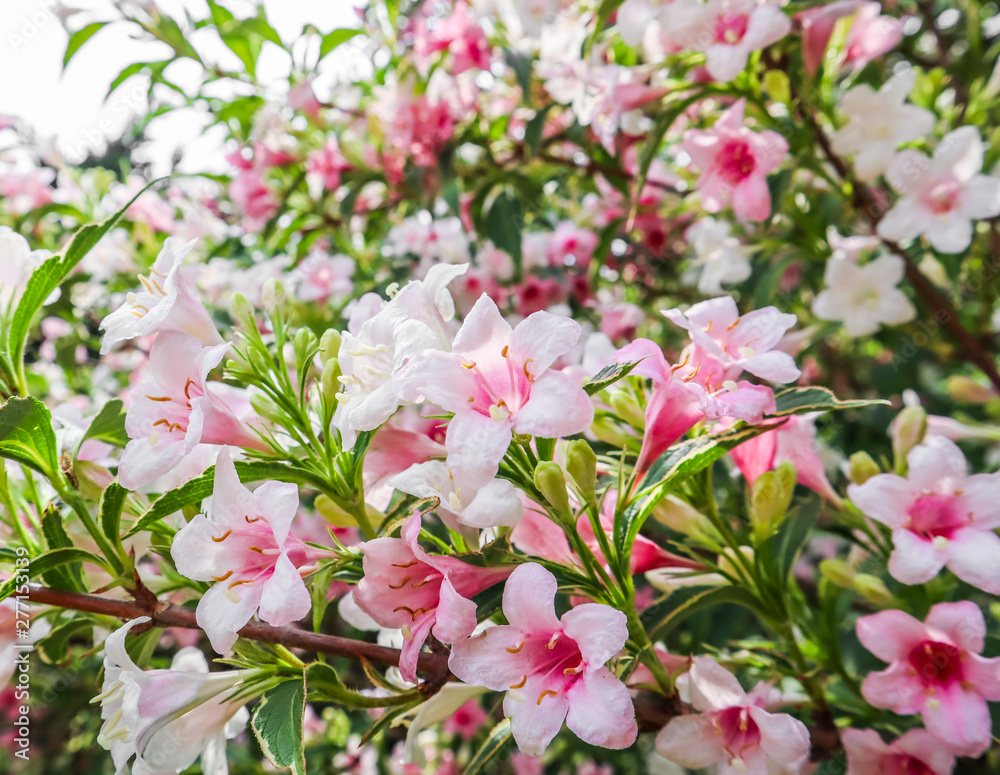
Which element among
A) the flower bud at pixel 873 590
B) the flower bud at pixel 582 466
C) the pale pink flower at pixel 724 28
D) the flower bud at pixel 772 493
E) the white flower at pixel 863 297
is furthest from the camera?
the white flower at pixel 863 297

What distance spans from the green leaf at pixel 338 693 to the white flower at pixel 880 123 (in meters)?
1.58

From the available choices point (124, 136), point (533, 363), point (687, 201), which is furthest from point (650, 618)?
point (124, 136)

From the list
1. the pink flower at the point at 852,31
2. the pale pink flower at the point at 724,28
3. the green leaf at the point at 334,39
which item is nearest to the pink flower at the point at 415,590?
the pale pink flower at the point at 724,28

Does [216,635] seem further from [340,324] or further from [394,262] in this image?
[394,262]

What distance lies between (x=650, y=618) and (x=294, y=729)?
47cm

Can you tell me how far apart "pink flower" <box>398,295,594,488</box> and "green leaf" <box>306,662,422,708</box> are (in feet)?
1.08

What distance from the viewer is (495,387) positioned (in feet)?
2.55

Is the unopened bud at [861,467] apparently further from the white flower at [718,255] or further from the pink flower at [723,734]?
the white flower at [718,255]

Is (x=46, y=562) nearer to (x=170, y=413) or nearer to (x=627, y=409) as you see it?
(x=170, y=413)

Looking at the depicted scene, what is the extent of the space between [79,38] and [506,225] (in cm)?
115

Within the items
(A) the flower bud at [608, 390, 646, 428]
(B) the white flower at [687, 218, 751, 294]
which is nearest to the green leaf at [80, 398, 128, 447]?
(A) the flower bud at [608, 390, 646, 428]

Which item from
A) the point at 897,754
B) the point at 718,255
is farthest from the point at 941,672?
the point at 718,255

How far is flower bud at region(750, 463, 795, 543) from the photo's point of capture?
102 cm

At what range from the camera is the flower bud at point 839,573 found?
3.89 feet
